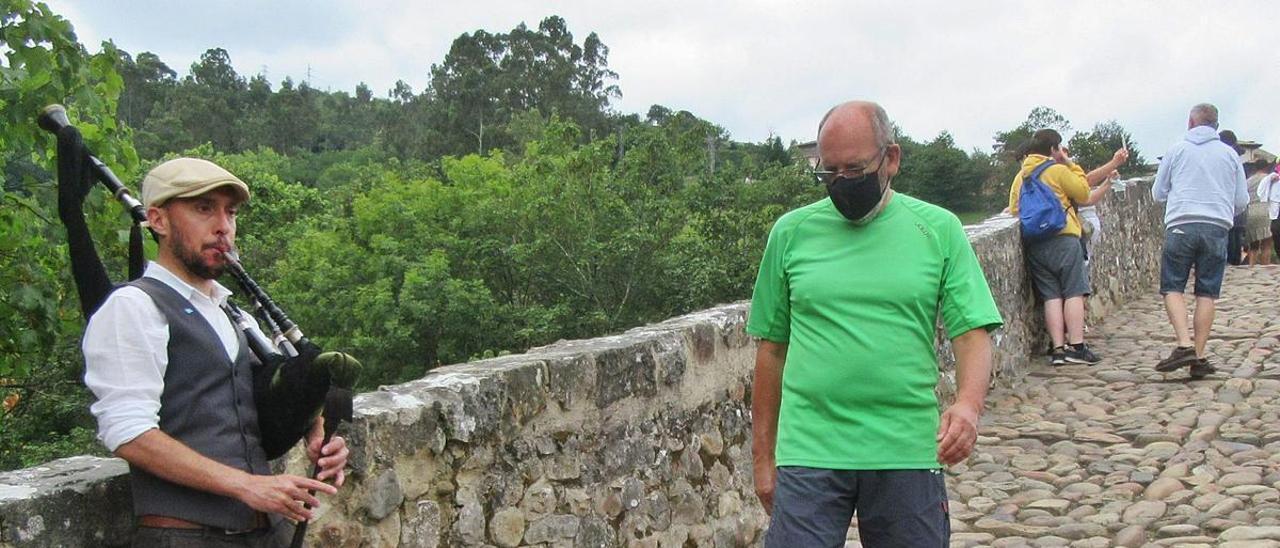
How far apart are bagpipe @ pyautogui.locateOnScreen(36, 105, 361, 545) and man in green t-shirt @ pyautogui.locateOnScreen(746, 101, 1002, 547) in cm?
114

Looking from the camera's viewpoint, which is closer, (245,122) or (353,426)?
(353,426)

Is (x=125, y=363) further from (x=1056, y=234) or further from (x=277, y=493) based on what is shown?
(x=1056, y=234)

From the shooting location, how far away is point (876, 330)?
2998mm

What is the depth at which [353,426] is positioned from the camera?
3.10 meters

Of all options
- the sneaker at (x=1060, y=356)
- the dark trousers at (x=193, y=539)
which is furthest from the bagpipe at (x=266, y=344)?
the sneaker at (x=1060, y=356)

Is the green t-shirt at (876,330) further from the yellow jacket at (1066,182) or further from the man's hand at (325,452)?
the yellow jacket at (1066,182)

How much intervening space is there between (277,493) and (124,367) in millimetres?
364

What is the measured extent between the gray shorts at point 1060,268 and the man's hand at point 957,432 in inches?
252

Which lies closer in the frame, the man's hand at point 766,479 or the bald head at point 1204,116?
the man's hand at point 766,479

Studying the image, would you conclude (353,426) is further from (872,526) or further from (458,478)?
(872,526)

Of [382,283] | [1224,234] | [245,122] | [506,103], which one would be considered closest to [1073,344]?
[1224,234]

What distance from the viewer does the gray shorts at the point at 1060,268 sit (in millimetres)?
8914

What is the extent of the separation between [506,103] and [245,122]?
93.9ft

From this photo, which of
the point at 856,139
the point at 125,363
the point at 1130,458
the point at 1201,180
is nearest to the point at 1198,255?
the point at 1201,180
